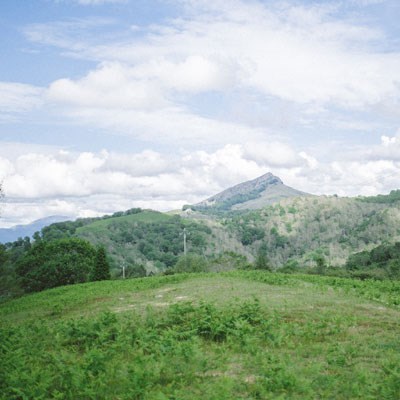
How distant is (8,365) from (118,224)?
164m

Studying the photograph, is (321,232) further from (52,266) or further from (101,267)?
(101,267)

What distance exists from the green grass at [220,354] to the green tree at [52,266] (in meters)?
44.6

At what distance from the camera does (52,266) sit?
196ft

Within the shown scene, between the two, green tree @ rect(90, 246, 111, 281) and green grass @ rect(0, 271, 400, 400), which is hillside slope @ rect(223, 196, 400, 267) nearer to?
green tree @ rect(90, 246, 111, 281)

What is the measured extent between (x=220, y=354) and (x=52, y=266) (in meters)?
53.1

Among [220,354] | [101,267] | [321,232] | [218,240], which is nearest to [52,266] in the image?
[101,267]

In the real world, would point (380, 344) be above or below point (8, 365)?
below

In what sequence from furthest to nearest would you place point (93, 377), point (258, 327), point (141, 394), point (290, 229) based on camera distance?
point (290, 229) → point (258, 327) → point (93, 377) → point (141, 394)

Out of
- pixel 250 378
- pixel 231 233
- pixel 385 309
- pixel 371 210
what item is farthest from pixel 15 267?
pixel 371 210

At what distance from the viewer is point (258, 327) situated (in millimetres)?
13008

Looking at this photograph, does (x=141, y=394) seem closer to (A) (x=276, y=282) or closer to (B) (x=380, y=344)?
(B) (x=380, y=344)

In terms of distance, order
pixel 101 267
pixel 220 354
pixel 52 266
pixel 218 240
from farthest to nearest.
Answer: pixel 218 240 < pixel 52 266 < pixel 101 267 < pixel 220 354

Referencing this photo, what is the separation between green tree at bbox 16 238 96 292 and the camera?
60.2 m

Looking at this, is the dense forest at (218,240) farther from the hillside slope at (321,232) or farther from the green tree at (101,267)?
the green tree at (101,267)
